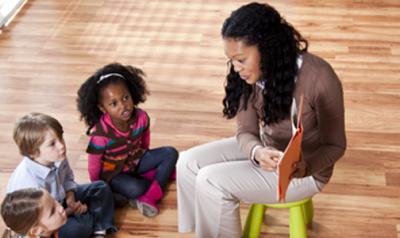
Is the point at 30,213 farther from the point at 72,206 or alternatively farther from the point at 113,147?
the point at 113,147

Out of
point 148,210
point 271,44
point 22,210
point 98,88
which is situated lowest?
point 148,210

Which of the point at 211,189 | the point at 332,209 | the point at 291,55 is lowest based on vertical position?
the point at 332,209

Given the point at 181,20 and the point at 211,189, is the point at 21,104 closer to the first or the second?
the point at 181,20

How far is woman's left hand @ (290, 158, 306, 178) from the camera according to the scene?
167 cm

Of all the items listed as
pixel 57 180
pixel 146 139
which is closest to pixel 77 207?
pixel 57 180

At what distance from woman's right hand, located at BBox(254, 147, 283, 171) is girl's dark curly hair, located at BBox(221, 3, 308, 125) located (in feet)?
Answer: 0.35

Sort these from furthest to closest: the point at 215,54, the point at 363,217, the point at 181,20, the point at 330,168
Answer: the point at 181,20, the point at 215,54, the point at 363,217, the point at 330,168

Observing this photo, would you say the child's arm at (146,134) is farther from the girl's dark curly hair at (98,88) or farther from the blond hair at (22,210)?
the blond hair at (22,210)

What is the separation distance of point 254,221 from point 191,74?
1171 mm

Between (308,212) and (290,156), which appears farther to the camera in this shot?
(308,212)

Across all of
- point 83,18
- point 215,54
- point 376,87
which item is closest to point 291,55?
Result: point 376,87

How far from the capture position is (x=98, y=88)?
7.09ft

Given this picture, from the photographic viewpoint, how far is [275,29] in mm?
1675

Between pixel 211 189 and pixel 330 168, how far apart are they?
342mm
